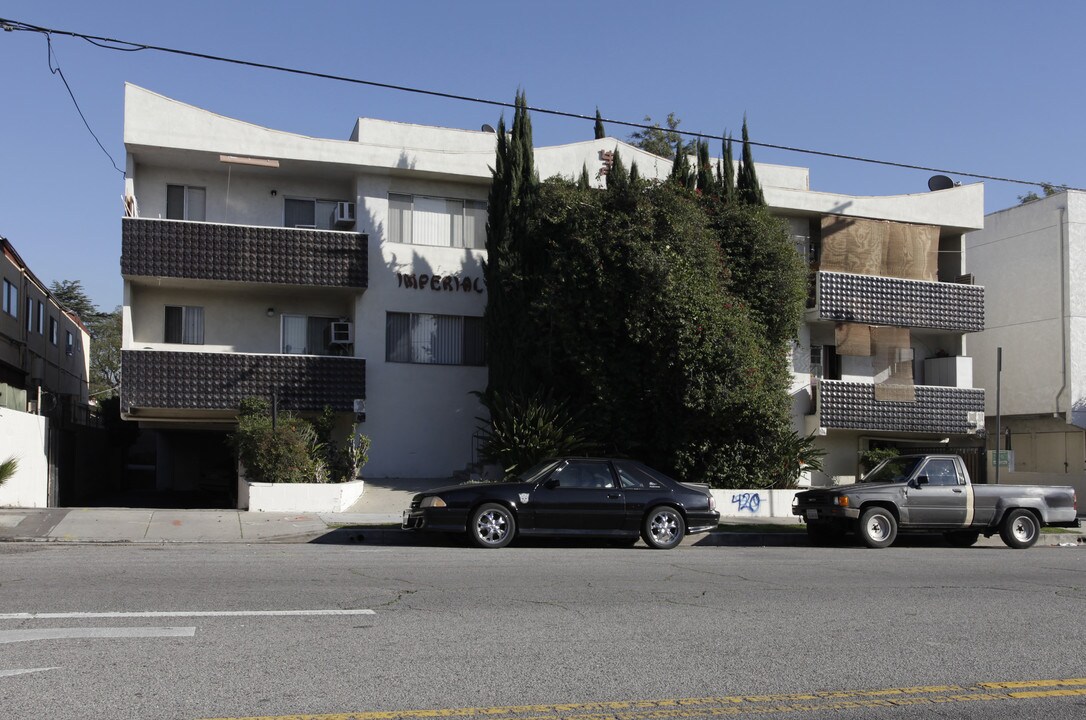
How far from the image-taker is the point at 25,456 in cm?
2091

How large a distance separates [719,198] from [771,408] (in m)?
4.99

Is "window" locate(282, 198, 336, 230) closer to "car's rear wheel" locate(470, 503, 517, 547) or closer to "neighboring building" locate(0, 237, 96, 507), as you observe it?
"neighboring building" locate(0, 237, 96, 507)

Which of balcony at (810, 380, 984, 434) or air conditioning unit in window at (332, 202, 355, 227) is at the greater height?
air conditioning unit in window at (332, 202, 355, 227)

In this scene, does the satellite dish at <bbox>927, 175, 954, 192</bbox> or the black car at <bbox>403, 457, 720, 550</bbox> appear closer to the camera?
the black car at <bbox>403, 457, 720, 550</bbox>

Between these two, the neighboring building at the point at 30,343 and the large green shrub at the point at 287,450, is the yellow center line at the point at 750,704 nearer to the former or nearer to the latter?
the large green shrub at the point at 287,450

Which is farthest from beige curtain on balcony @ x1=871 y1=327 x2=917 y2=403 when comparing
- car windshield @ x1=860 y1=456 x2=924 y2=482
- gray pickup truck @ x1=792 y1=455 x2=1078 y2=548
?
car windshield @ x1=860 y1=456 x2=924 y2=482

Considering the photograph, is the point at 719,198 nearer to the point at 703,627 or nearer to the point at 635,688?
the point at 703,627

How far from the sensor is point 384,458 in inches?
958

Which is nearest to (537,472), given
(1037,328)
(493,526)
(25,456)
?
(493,526)

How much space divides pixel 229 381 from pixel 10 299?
1000cm

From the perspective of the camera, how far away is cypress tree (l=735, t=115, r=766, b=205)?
79.9 feet

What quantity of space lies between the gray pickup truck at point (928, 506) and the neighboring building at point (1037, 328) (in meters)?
12.0

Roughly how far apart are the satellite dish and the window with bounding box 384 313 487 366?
15.1 m

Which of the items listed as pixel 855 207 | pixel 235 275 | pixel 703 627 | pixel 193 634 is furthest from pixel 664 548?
pixel 855 207
